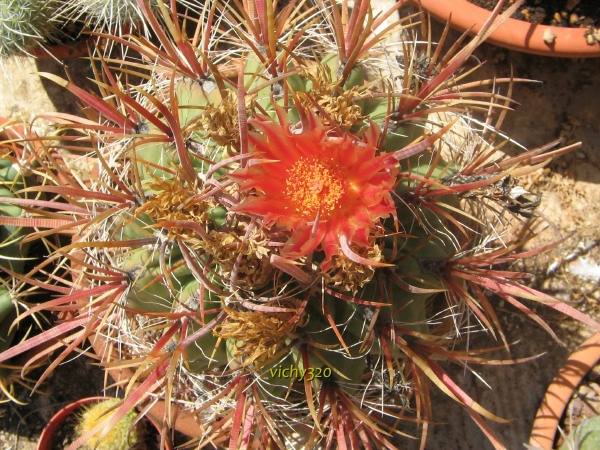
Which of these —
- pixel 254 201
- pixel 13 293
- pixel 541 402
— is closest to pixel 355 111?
pixel 254 201

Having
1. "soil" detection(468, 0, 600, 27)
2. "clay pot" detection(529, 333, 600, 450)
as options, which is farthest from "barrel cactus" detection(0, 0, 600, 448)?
"soil" detection(468, 0, 600, 27)

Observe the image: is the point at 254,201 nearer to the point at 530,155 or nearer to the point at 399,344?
the point at 399,344

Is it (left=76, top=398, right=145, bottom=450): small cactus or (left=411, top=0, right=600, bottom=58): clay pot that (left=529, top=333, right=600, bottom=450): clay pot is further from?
(left=76, top=398, right=145, bottom=450): small cactus

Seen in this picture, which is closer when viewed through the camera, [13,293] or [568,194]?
[13,293]

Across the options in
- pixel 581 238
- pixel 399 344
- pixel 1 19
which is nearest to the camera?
pixel 399 344

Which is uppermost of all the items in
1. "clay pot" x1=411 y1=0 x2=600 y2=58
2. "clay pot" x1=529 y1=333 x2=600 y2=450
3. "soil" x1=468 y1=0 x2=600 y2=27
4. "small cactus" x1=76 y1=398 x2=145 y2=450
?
"soil" x1=468 y1=0 x2=600 y2=27

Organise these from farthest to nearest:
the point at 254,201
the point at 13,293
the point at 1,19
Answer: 1. the point at 1,19
2. the point at 13,293
3. the point at 254,201

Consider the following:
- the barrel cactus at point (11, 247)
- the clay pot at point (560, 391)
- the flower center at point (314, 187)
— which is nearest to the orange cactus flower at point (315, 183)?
the flower center at point (314, 187)

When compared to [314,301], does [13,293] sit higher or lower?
lower
